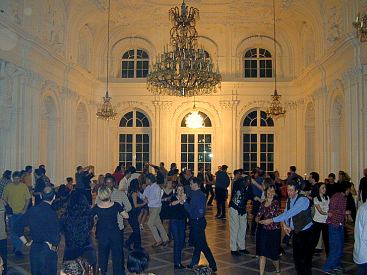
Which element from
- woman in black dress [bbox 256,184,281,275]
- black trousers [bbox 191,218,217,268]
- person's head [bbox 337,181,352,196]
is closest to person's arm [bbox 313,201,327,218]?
person's head [bbox 337,181,352,196]

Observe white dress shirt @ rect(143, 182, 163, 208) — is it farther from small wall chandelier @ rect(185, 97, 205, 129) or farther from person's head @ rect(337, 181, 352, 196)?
small wall chandelier @ rect(185, 97, 205, 129)

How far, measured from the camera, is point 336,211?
25.3ft

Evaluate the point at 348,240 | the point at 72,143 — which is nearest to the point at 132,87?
the point at 72,143

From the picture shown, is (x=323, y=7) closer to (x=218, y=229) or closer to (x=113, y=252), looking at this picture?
(x=218, y=229)

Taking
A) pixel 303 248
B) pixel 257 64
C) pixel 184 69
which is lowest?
pixel 303 248

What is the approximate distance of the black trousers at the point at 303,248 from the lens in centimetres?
646

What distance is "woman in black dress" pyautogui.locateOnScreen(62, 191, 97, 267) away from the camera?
5.70 metres

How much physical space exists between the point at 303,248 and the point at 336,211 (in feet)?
5.09

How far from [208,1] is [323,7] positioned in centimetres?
471

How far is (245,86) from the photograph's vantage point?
73.2ft

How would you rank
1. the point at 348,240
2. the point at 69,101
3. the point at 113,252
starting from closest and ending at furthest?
1. the point at 113,252
2. the point at 348,240
3. the point at 69,101

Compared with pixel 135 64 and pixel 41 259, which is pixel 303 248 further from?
pixel 135 64

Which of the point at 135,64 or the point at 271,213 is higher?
the point at 135,64

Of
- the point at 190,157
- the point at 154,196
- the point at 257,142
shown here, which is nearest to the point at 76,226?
the point at 154,196
